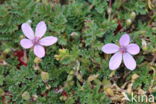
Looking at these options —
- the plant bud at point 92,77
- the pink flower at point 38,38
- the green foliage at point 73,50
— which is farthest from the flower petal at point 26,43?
the plant bud at point 92,77

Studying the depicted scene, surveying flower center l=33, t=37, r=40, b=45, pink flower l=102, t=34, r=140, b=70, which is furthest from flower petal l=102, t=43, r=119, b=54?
flower center l=33, t=37, r=40, b=45

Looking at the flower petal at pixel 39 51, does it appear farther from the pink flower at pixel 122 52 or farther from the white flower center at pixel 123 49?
the white flower center at pixel 123 49

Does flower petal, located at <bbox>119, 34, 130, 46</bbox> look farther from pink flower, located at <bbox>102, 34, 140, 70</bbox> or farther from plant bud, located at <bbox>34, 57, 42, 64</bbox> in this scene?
plant bud, located at <bbox>34, 57, 42, 64</bbox>

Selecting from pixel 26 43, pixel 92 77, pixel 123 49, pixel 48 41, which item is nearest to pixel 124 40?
pixel 123 49

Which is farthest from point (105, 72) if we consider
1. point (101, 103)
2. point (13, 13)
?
point (13, 13)

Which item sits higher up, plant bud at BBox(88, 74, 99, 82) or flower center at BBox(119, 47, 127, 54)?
flower center at BBox(119, 47, 127, 54)

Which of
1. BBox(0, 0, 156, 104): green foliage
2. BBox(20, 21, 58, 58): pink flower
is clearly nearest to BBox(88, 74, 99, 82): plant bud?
BBox(0, 0, 156, 104): green foliage

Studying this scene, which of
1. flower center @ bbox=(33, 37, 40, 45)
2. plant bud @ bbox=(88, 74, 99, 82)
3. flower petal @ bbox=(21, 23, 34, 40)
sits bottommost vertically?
plant bud @ bbox=(88, 74, 99, 82)

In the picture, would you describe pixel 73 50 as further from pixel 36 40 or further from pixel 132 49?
pixel 132 49
